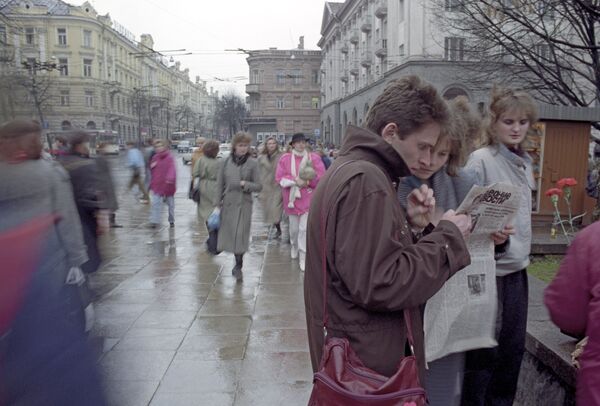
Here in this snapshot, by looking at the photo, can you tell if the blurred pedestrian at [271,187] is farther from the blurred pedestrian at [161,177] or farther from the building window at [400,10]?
the building window at [400,10]

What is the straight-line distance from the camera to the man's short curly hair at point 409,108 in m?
1.89

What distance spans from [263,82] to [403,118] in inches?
3130

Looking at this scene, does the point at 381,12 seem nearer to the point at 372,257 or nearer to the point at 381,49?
the point at 381,49

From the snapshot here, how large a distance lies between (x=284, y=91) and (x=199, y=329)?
252 ft

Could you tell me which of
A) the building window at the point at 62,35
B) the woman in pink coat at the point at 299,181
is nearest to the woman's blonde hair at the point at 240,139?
the woman in pink coat at the point at 299,181

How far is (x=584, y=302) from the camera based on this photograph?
1863 mm

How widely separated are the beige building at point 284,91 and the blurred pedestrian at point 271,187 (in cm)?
6931

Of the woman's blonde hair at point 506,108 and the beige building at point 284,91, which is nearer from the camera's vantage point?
the woman's blonde hair at point 506,108

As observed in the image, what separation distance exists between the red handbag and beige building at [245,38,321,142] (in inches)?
3077

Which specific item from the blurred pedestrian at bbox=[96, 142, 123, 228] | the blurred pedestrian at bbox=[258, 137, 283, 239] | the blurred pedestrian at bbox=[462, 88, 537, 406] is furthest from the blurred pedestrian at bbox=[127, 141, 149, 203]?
the blurred pedestrian at bbox=[462, 88, 537, 406]

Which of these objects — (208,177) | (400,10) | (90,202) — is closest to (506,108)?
(90,202)

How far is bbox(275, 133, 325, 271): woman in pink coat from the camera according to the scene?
755 centimetres

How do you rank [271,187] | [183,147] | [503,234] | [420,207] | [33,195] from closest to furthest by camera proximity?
[33,195] < [420,207] < [503,234] < [271,187] < [183,147]

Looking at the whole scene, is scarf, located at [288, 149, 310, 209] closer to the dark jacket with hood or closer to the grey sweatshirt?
the grey sweatshirt
